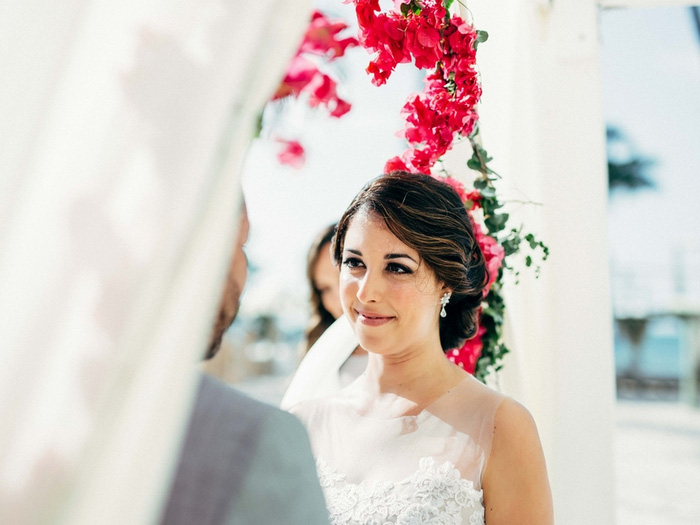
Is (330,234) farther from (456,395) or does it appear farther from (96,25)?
(96,25)

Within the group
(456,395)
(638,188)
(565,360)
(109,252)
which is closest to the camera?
(109,252)

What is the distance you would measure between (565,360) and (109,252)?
2.36 m

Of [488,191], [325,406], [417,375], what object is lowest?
[325,406]

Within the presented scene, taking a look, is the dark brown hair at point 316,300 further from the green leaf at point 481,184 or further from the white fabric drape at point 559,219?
the green leaf at point 481,184

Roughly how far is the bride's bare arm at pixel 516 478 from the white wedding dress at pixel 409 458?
0.08 ft

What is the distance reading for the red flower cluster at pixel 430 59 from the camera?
187 centimetres

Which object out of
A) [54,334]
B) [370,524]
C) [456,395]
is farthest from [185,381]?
[456,395]

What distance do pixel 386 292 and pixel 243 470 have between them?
1168 millimetres

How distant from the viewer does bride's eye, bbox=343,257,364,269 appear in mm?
2090

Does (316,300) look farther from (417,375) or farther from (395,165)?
(417,375)

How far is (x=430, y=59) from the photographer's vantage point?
1932 millimetres

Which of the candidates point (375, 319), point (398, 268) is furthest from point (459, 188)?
point (375, 319)

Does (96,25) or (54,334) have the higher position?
(96,25)

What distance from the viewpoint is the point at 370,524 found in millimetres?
1816
